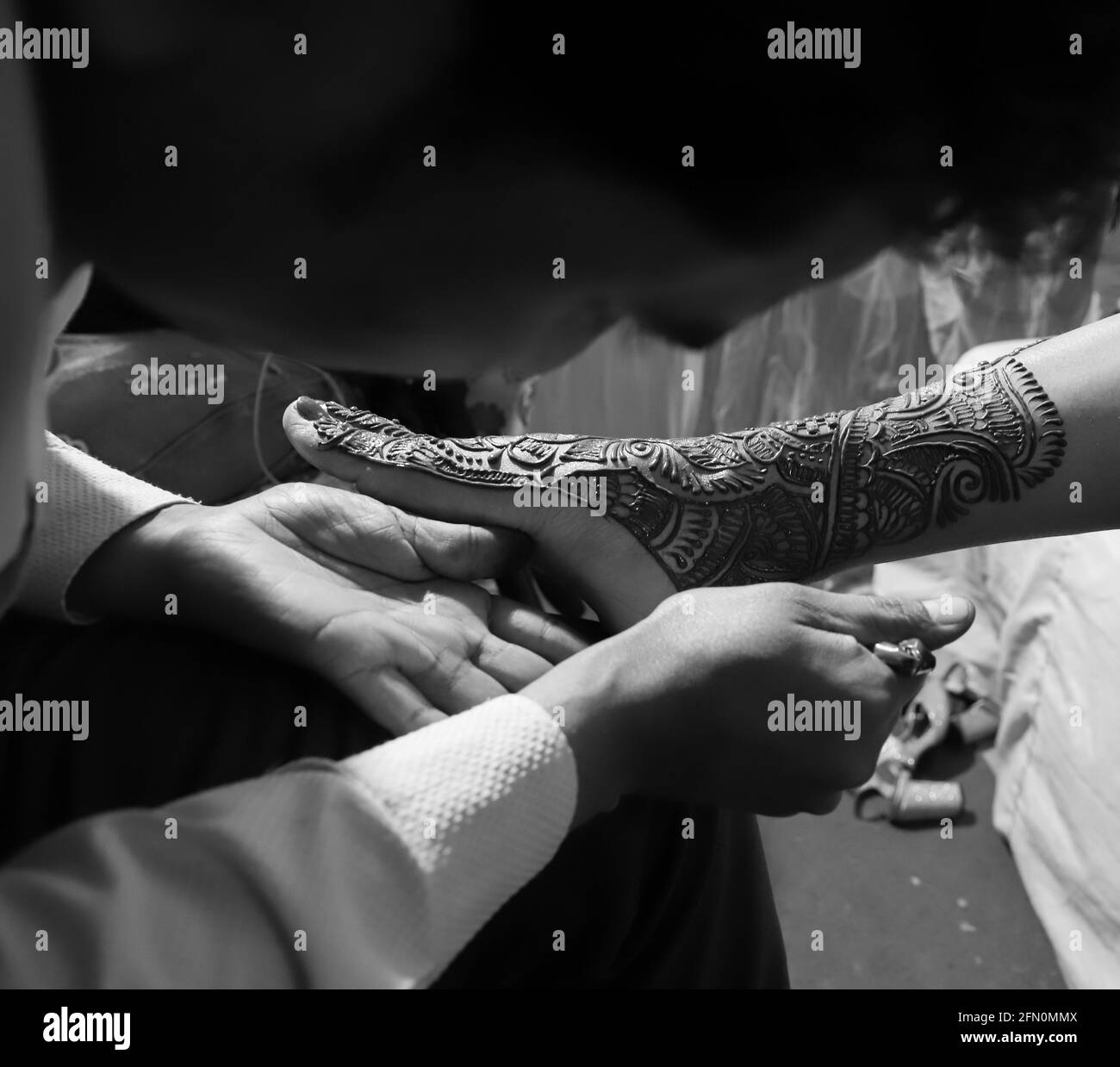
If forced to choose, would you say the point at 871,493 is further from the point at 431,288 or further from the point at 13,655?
the point at 13,655

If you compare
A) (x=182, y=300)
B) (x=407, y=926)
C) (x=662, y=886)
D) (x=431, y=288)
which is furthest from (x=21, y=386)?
(x=662, y=886)

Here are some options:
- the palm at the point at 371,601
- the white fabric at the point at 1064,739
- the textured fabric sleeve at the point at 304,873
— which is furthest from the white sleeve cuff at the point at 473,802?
the white fabric at the point at 1064,739

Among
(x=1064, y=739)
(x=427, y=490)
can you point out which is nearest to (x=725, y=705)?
(x=427, y=490)

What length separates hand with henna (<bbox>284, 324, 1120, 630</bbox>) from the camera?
103 centimetres

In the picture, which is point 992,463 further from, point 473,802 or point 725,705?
point 473,802

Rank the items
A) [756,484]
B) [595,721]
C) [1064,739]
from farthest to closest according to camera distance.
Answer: [1064,739] < [756,484] < [595,721]

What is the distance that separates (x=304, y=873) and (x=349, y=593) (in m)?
0.35

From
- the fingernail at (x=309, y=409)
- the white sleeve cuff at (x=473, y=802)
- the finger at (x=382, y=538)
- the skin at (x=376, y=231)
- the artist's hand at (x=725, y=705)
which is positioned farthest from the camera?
the fingernail at (x=309, y=409)

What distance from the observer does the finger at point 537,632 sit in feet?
2.94

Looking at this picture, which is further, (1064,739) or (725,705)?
(1064,739)

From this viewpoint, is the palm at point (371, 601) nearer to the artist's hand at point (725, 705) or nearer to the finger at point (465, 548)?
the finger at point (465, 548)

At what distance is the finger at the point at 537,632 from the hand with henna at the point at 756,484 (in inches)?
4.4

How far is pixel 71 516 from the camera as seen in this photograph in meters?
0.90

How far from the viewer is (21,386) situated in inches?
21.3
